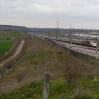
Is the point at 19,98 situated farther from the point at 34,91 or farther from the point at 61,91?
the point at 61,91

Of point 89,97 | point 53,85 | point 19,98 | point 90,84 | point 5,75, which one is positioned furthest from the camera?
point 5,75

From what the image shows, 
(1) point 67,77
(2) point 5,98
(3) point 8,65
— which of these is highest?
(1) point 67,77

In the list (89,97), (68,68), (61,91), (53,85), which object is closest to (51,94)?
(61,91)

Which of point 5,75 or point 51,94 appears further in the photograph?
point 5,75

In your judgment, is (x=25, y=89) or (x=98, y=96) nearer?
(x=98, y=96)

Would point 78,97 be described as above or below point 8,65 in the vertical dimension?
above

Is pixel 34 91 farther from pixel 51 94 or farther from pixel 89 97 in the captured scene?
pixel 89 97

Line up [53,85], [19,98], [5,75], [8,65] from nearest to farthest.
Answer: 1. [19,98]
2. [53,85]
3. [5,75]
4. [8,65]

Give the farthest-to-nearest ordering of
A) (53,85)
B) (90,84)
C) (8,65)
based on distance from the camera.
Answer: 1. (8,65)
2. (53,85)
3. (90,84)

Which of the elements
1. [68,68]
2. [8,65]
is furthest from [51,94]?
[8,65]
